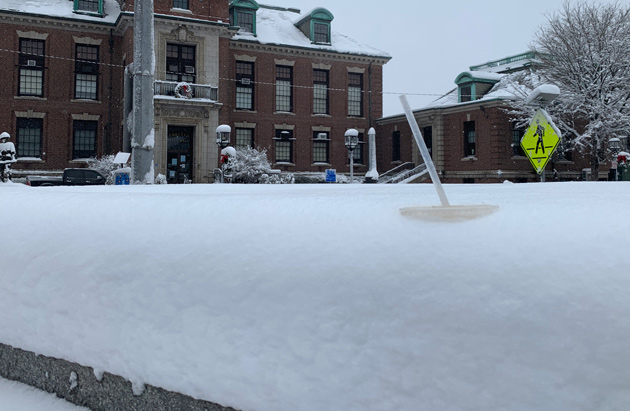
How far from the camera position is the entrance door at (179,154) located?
82.7 feet

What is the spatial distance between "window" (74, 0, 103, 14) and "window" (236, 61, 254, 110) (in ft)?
24.0

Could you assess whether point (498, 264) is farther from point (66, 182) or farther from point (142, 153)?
point (66, 182)

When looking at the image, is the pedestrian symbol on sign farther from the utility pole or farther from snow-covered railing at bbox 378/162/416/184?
snow-covered railing at bbox 378/162/416/184

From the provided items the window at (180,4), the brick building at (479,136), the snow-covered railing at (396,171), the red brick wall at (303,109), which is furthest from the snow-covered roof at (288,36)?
the snow-covered railing at (396,171)

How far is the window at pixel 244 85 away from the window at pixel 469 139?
11653 mm

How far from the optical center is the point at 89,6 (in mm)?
26109

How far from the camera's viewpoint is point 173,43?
2516 cm

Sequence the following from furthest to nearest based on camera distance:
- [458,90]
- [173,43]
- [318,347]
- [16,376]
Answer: [458,90] → [173,43] → [16,376] → [318,347]

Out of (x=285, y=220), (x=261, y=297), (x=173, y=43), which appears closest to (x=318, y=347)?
(x=261, y=297)

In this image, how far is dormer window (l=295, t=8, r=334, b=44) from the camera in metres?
29.6

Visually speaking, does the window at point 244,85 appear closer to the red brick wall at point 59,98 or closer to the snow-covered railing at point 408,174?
the red brick wall at point 59,98

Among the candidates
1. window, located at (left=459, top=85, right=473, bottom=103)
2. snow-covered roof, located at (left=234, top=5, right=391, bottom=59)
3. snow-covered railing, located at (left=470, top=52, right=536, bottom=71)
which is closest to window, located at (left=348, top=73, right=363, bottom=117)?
snow-covered roof, located at (left=234, top=5, right=391, bottom=59)

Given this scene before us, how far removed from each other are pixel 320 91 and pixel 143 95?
24.2 m

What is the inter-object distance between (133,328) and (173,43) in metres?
25.9
